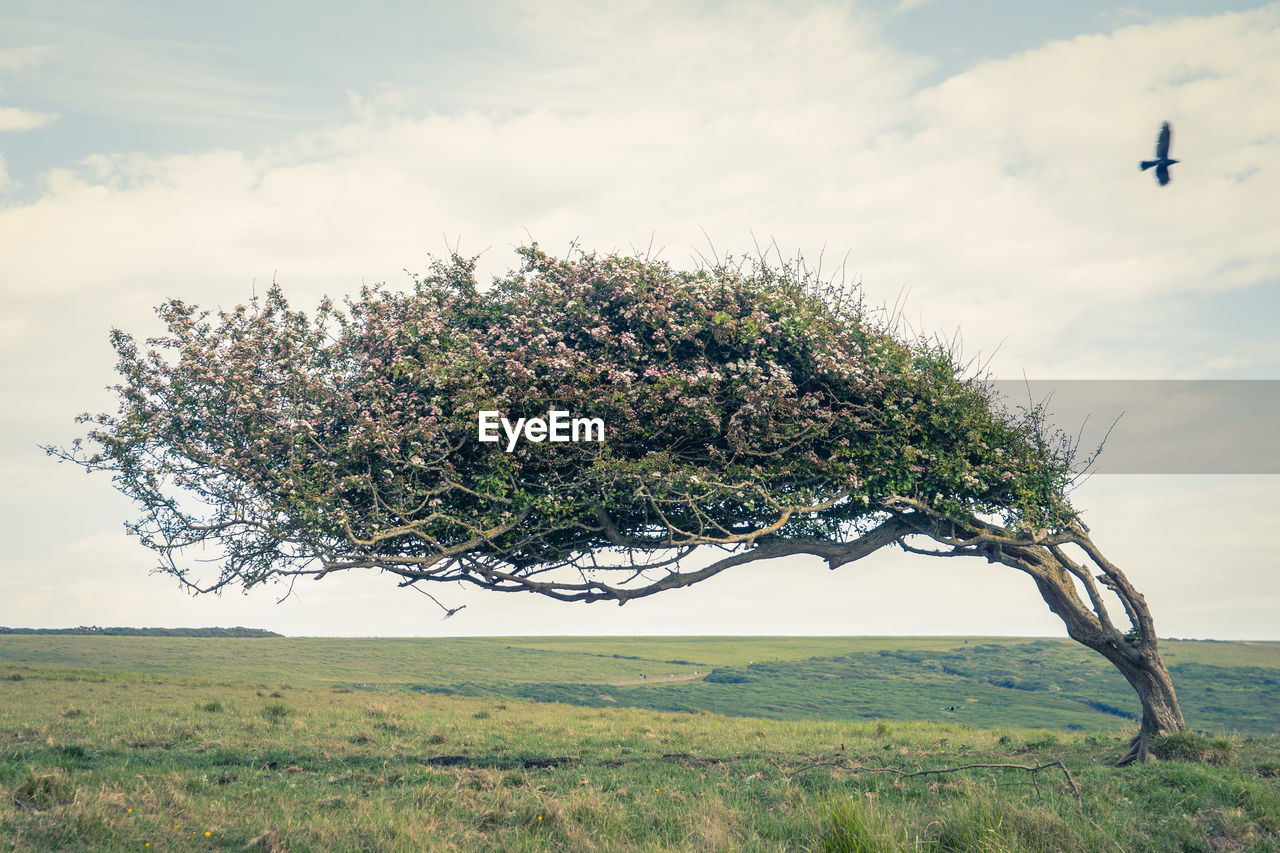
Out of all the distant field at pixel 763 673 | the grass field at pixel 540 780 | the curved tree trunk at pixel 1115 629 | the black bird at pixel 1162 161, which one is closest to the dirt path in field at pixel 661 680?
the distant field at pixel 763 673

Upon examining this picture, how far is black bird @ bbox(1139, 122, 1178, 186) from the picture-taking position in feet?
58.2

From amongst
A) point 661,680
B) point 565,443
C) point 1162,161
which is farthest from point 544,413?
point 661,680

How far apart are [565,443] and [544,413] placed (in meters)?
0.73

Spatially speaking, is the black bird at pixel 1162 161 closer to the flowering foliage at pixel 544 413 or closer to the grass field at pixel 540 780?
the flowering foliage at pixel 544 413

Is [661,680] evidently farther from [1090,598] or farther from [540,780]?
[540,780]

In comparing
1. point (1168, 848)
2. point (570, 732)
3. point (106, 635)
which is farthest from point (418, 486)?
point (106, 635)

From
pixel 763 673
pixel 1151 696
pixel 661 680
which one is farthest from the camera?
pixel 763 673

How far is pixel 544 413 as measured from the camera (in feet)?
56.6

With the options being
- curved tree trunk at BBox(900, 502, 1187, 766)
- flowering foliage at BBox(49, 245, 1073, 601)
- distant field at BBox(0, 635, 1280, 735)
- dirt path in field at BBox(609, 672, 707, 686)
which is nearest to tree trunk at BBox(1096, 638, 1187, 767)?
curved tree trunk at BBox(900, 502, 1187, 766)

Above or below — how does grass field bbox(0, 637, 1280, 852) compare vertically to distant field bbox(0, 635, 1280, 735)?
above

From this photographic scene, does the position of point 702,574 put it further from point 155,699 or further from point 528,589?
point 155,699

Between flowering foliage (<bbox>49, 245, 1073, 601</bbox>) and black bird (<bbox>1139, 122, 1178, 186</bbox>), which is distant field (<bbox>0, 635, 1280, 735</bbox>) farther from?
black bird (<bbox>1139, 122, 1178, 186</bbox>)

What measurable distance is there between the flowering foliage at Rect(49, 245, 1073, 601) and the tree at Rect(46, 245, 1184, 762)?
60 mm

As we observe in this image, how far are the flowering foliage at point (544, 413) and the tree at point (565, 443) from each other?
0.06m
